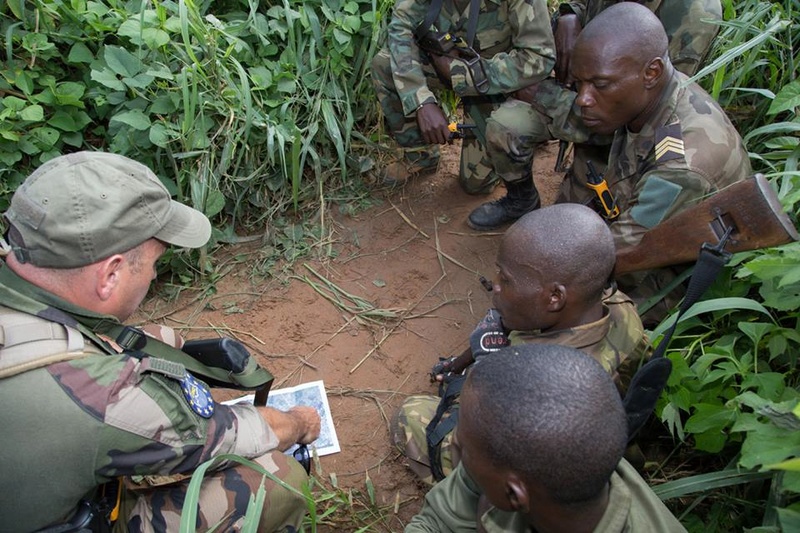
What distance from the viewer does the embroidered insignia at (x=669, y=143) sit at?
2.56 meters

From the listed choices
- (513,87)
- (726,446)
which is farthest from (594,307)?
(513,87)

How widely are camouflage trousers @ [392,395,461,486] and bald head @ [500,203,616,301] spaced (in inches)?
28.6

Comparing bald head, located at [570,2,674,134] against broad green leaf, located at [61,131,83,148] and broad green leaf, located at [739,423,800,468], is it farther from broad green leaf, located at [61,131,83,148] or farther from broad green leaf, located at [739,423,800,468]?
broad green leaf, located at [61,131,83,148]

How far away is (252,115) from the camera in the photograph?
11.2ft

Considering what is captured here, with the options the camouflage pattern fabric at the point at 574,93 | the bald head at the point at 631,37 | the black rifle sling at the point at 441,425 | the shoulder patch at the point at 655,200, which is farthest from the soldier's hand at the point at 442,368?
the bald head at the point at 631,37

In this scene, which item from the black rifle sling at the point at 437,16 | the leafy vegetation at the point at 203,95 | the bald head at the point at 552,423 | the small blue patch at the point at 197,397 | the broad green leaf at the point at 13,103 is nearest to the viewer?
the bald head at the point at 552,423

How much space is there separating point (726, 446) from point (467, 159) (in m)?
2.43

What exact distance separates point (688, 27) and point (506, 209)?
1.43 m

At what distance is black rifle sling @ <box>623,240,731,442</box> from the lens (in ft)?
6.10

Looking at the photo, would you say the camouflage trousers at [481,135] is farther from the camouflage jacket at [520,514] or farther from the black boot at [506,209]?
the camouflage jacket at [520,514]

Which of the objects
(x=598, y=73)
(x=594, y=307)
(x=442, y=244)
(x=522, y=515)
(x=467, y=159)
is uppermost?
(x=598, y=73)

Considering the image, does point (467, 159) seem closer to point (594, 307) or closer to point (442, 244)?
point (442, 244)

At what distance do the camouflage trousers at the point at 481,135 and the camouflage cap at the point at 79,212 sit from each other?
2.33 metres

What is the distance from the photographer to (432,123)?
3697 millimetres
